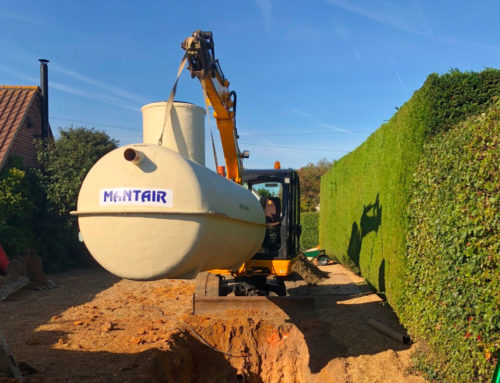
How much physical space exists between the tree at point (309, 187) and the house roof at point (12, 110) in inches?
828

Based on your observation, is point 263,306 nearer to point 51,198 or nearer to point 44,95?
point 51,198

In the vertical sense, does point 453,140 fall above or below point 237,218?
above

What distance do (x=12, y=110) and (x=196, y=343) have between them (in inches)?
452

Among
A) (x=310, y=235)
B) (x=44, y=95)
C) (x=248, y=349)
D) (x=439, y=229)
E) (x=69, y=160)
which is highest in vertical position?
(x=44, y=95)

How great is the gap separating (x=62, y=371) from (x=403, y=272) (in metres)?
4.76

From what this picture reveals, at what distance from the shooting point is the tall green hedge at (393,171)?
568 cm

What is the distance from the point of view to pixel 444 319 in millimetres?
4574

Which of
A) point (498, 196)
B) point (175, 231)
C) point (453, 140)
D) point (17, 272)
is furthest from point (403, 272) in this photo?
point (17, 272)

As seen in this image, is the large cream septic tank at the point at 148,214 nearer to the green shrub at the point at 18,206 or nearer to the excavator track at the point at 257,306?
the excavator track at the point at 257,306

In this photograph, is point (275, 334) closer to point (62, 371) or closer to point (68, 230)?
point (62, 371)

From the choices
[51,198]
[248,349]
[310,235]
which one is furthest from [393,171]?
[310,235]

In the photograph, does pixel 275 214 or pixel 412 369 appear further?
pixel 275 214

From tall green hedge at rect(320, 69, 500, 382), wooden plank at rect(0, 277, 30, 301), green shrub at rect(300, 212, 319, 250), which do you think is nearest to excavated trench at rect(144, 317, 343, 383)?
tall green hedge at rect(320, 69, 500, 382)

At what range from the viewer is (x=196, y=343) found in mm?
6906
